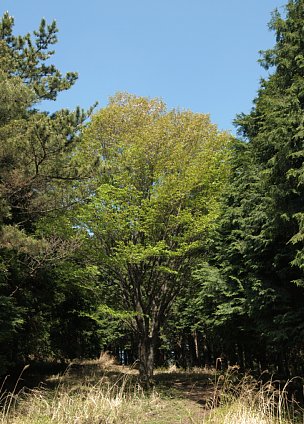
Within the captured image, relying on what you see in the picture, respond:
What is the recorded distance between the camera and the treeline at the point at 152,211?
8.57 meters

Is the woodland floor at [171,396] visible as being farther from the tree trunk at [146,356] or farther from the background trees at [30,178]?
the background trees at [30,178]

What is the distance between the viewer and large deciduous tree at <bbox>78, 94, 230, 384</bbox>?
43.9 ft

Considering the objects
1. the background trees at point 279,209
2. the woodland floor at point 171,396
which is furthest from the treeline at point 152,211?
the woodland floor at point 171,396

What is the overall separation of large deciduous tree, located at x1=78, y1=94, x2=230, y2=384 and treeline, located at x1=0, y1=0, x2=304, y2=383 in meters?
0.06

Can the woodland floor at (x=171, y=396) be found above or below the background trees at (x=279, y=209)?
below

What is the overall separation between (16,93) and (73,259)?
6.97m

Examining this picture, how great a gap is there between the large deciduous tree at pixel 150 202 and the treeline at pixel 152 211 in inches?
2.4

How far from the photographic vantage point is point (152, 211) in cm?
1337

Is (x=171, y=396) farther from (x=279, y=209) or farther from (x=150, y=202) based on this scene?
(x=279, y=209)

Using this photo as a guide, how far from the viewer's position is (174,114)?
16.3 meters

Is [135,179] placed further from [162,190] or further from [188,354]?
[188,354]

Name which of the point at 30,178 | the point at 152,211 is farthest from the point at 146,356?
the point at 30,178

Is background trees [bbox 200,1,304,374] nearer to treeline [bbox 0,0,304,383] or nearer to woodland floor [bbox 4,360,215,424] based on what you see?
treeline [bbox 0,0,304,383]

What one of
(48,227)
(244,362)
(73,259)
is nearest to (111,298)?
(73,259)
